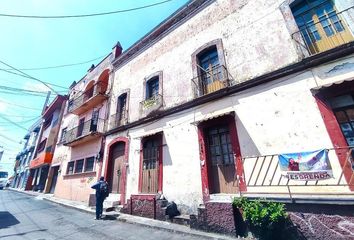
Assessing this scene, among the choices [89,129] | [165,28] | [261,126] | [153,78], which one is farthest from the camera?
[89,129]

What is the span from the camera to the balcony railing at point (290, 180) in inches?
171

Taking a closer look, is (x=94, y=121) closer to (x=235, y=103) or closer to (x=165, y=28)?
(x=165, y=28)

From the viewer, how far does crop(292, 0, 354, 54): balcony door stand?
558cm

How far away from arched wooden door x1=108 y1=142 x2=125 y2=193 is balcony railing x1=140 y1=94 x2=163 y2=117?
2.40 meters

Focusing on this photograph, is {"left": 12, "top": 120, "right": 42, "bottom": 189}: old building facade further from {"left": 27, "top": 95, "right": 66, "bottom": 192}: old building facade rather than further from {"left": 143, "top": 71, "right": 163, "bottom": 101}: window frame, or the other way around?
{"left": 143, "top": 71, "right": 163, "bottom": 101}: window frame

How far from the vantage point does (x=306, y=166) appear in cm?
452

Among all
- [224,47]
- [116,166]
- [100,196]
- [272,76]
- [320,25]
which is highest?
[224,47]

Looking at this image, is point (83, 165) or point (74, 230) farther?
point (83, 165)

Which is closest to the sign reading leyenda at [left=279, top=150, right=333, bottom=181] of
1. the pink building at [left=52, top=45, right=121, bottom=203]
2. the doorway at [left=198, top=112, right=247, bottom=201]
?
the doorway at [left=198, top=112, right=247, bottom=201]

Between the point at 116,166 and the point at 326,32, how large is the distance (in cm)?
1097

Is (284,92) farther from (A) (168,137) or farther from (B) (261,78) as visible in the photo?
(A) (168,137)

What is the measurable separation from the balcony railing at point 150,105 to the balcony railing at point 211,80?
2.08 m

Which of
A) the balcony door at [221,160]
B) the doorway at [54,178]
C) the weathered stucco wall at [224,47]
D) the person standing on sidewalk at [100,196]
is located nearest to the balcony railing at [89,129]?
the weathered stucco wall at [224,47]

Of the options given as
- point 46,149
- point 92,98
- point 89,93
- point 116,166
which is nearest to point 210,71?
point 116,166
